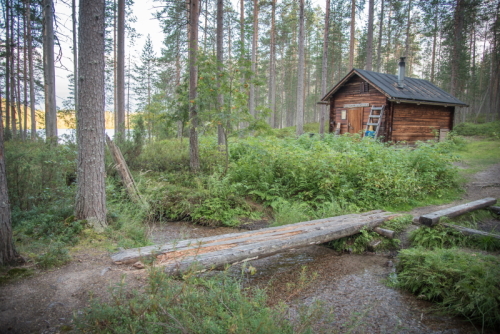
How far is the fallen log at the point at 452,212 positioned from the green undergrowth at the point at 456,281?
1.23 meters

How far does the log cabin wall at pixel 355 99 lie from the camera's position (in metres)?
17.3

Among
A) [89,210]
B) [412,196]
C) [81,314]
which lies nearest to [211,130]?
[89,210]

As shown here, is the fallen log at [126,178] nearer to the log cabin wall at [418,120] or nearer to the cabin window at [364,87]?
the log cabin wall at [418,120]

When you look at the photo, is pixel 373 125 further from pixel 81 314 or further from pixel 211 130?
pixel 81 314

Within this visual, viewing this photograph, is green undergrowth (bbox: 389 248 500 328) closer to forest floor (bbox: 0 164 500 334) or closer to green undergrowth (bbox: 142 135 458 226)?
forest floor (bbox: 0 164 500 334)

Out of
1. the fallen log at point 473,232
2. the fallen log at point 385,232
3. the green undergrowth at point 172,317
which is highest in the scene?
the green undergrowth at point 172,317

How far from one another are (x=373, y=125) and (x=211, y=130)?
11376mm

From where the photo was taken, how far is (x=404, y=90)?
17734mm

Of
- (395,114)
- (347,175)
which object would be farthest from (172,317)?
(395,114)

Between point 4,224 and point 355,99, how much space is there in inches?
743

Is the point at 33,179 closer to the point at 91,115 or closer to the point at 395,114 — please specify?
the point at 91,115

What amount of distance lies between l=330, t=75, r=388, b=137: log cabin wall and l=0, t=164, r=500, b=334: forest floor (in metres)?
13.7

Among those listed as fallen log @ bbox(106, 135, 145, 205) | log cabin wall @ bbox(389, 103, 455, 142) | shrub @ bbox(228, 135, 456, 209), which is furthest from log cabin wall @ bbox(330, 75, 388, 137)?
fallen log @ bbox(106, 135, 145, 205)

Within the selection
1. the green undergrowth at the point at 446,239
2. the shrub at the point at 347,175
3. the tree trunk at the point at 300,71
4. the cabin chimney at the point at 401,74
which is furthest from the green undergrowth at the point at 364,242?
the tree trunk at the point at 300,71
